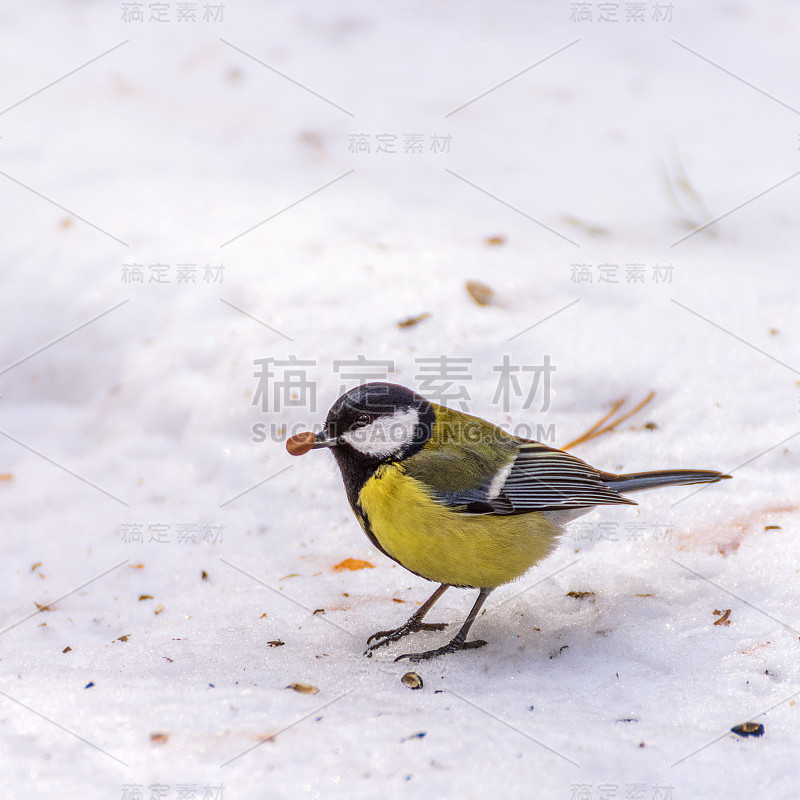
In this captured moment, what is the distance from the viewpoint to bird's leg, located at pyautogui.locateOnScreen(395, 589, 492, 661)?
2930 mm

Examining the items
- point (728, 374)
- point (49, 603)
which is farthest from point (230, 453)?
point (728, 374)

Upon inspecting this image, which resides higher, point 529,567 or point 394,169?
point 394,169

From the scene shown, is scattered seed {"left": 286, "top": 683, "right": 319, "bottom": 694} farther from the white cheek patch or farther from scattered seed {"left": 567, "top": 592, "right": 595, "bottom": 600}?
scattered seed {"left": 567, "top": 592, "right": 595, "bottom": 600}

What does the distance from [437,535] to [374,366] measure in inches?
59.6

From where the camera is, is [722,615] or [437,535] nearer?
[437,535]

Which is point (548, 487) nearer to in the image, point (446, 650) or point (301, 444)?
point (446, 650)

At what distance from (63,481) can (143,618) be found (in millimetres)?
998

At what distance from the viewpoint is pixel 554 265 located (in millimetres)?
4703

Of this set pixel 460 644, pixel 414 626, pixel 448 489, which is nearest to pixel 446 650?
pixel 460 644

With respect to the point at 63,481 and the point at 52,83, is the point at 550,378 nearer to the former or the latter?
the point at 63,481

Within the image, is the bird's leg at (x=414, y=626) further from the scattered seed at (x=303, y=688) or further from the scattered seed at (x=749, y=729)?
the scattered seed at (x=749, y=729)

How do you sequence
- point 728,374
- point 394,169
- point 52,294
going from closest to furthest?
point 728,374, point 52,294, point 394,169

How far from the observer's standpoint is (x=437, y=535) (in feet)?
9.03

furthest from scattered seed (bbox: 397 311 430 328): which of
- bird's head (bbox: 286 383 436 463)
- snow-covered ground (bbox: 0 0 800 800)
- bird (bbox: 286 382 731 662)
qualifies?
bird's head (bbox: 286 383 436 463)
